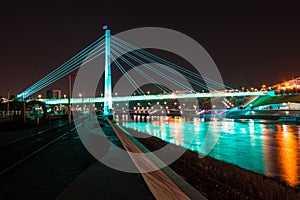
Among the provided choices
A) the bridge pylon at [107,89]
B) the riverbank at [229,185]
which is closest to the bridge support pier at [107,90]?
the bridge pylon at [107,89]

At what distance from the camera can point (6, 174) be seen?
7.97m

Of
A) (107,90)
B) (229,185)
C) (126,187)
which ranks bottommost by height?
(229,185)

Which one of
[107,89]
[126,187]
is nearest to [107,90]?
[107,89]

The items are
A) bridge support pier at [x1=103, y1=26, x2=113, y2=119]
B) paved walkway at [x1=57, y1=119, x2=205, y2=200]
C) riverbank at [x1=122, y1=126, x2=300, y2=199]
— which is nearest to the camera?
paved walkway at [x1=57, y1=119, x2=205, y2=200]

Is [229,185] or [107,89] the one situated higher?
[107,89]

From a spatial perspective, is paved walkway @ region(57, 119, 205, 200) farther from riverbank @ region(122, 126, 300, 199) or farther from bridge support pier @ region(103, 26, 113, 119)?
bridge support pier @ region(103, 26, 113, 119)

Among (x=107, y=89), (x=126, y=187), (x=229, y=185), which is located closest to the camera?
(x=126, y=187)

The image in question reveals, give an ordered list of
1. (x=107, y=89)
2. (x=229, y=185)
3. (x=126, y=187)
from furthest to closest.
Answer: (x=107, y=89)
(x=229, y=185)
(x=126, y=187)

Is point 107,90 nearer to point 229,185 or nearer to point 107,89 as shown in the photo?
point 107,89

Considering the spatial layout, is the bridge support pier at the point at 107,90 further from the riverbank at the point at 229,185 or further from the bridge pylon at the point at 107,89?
the riverbank at the point at 229,185

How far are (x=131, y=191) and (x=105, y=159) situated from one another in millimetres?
4202

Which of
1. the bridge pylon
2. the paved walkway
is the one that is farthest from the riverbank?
the bridge pylon

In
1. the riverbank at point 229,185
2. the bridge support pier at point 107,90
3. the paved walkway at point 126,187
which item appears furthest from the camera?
the bridge support pier at point 107,90

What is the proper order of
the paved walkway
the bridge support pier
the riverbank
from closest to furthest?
the paved walkway, the riverbank, the bridge support pier
